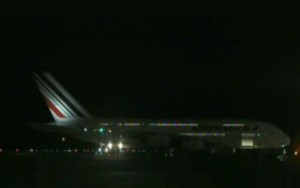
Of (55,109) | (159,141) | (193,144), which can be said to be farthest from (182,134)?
(55,109)

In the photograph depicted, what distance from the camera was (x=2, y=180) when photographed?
845 inches

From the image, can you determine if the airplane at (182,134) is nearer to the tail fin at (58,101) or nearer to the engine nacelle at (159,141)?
the engine nacelle at (159,141)


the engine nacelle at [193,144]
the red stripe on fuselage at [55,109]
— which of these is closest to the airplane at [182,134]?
the engine nacelle at [193,144]

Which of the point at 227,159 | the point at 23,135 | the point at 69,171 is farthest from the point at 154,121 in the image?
the point at 69,171

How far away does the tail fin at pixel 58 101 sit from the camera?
84750mm

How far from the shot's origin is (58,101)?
88188 mm

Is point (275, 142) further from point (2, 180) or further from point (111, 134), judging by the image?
point (2, 180)

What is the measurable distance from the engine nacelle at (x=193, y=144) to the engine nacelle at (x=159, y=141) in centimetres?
186

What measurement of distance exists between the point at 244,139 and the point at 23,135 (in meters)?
36.0

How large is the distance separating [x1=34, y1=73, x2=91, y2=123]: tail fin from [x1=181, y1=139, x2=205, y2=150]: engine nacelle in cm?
1706

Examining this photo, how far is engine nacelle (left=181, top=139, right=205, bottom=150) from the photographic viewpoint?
232 feet

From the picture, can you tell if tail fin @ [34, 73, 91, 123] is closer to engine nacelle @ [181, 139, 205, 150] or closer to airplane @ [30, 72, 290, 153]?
airplane @ [30, 72, 290, 153]

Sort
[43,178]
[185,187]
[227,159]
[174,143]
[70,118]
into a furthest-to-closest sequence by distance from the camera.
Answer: [70,118]
[174,143]
[227,159]
[185,187]
[43,178]

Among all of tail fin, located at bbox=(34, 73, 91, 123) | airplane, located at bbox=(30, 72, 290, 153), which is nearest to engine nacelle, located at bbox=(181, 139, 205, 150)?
airplane, located at bbox=(30, 72, 290, 153)
